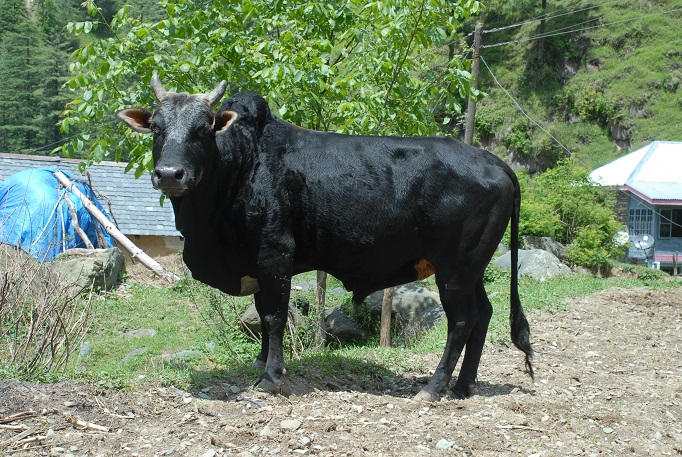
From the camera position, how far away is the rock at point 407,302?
1263 cm

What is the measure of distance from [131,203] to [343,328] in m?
13.8

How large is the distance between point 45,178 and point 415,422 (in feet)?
59.4

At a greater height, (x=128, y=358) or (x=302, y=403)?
(x=302, y=403)

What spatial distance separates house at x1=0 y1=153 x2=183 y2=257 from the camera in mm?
22891

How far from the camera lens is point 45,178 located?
20.9m

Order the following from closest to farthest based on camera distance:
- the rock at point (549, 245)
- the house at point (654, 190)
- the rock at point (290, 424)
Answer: the rock at point (290, 424), the rock at point (549, 245), the house at point (654, 190)

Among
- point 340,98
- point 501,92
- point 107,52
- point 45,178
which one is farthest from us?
point 501,92

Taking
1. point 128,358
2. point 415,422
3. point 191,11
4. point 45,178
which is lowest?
point 128,358

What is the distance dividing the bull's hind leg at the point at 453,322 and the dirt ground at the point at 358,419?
0.16 meters

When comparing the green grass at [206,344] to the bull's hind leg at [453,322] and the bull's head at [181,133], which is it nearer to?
the bull's hind leg at [453,322]

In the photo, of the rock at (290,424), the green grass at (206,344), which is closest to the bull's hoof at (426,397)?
the green grass at (206,344)

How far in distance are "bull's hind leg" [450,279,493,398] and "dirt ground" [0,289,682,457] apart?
0.51 ft

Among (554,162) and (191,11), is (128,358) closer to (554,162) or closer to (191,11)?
(191,11)

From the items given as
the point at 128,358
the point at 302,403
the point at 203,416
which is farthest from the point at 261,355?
the point at 128,358
